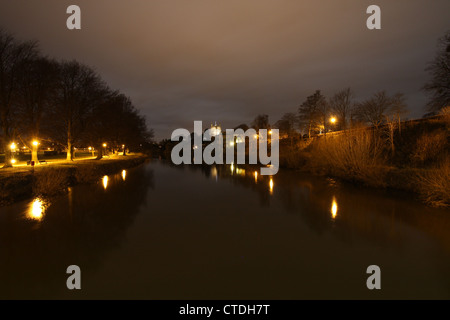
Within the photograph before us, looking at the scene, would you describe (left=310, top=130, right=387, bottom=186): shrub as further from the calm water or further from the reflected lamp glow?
the reflected lamp glow

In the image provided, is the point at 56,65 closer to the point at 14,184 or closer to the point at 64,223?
the point at 14,184

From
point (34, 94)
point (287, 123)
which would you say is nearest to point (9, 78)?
point (34, 94)

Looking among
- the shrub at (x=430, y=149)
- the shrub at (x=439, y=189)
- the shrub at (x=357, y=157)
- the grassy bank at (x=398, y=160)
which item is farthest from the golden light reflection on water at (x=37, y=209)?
the shrub at (x=430, y=149)

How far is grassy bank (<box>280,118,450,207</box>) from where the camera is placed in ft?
40.1

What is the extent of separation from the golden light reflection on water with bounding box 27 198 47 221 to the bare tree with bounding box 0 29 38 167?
10485mm

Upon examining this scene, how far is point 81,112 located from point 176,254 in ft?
87.9

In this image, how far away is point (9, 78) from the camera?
1845 cm

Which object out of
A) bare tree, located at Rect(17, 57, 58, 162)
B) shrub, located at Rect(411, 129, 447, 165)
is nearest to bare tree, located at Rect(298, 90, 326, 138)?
shrub, located at Rect(411, 129, 447, 165)

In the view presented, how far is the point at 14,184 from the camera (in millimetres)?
13461

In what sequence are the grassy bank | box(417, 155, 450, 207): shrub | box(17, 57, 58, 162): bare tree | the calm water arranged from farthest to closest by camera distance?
box(17, 57, 58, 162): bare tree, the grassy bank, box(417, 155, 450, 207): shrub, the calm water

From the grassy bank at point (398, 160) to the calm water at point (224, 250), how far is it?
2036 mm

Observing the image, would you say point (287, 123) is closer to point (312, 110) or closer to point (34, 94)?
point (312, 110)

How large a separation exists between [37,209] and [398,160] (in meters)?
28.6

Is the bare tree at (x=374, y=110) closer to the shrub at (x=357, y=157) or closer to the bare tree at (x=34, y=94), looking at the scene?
the shrub at (x=357, y=157)
